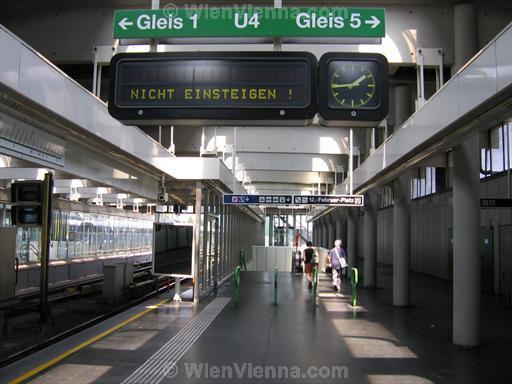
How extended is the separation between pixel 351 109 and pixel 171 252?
960cm

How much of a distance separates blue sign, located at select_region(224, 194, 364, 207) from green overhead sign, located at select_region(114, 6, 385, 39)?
871 cm

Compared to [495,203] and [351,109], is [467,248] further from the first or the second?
[351,109]

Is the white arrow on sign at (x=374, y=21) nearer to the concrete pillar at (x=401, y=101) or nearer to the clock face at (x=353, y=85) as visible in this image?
the clock face at (x=353, y=85)

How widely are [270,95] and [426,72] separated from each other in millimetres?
8403

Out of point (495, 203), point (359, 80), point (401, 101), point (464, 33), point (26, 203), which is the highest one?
point (464, 33)

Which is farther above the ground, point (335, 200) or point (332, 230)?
point (335, 200)

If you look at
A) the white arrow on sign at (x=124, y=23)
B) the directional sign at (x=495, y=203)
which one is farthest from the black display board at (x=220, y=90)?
the directional sign at (x=495, y=203)

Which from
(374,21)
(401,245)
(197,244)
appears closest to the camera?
(374,21)

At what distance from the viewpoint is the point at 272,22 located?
6.00 m

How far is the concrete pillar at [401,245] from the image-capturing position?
13.2 metres

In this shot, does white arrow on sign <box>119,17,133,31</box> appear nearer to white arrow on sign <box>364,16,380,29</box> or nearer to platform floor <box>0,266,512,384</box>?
white arrow on sign <box>364,16,380,29</box>

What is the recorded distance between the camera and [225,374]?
6422 millimetres

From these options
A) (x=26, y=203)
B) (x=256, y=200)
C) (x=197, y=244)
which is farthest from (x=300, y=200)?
(x=26, y=203)

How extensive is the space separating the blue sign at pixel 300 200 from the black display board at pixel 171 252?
150 centimetres
